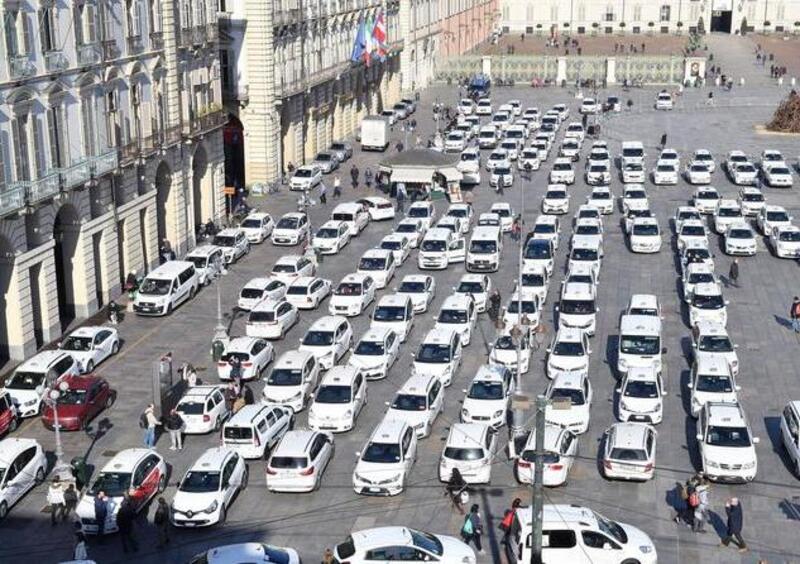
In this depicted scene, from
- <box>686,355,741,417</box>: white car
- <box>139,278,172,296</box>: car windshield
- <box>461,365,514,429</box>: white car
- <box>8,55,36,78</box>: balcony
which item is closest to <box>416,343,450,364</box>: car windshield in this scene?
<box>461,365,514,429</box>: white car

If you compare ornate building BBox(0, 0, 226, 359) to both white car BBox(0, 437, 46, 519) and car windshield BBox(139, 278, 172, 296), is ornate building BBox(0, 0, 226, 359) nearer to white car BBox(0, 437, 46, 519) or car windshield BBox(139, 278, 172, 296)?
car windshield BBox(139, 278, 172, 296)

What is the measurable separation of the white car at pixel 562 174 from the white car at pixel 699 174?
26.0 ft

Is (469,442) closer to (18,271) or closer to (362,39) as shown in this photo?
(18,271)

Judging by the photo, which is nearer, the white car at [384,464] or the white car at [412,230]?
the white car at [384,464]

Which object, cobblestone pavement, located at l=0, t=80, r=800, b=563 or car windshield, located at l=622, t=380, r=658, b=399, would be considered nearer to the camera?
cobblestone pavement, located at l=0, t=80, r=800, b=563

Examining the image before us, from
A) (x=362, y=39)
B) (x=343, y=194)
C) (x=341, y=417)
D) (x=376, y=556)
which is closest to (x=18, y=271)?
(x=341, y=417)

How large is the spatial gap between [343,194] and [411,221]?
1497 cm

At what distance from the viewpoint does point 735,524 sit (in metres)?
31.6

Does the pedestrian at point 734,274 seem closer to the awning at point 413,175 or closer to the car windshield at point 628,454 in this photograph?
the awning at point 413,175

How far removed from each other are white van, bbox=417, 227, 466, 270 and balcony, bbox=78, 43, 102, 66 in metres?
18.4

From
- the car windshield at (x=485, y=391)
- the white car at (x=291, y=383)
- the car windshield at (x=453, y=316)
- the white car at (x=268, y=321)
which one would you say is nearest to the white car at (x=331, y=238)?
the white car at (x=268, y=321)

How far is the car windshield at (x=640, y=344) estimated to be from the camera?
4425cm

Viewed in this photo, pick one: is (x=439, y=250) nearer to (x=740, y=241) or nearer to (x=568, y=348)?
(x=740, y=241)

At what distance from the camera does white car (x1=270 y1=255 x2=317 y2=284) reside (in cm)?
5628
